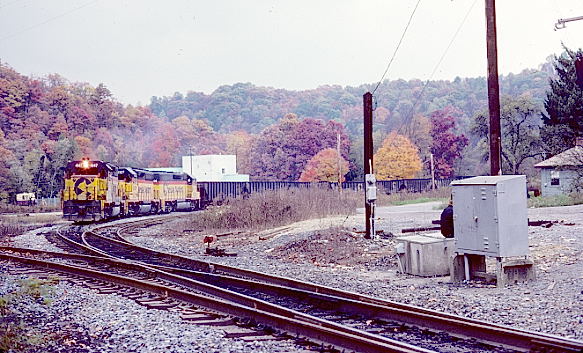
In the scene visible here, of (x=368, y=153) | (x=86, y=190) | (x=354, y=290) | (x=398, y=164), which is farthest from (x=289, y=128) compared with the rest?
(x=354, y=290)

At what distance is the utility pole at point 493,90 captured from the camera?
1530cm

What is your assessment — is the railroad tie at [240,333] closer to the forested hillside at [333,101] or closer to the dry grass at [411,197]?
the dry grass at [411,197]

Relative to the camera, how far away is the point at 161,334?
8.03 meters

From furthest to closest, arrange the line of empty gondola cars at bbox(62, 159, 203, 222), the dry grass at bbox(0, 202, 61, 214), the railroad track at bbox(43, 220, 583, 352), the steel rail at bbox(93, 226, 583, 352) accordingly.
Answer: the dry grass at bbox(0, 202, 61, 214), the line of empty gondola cars at bbox(62, 159, 203, 222), the railroad track at bbox(43, 220, 583, 352), the steel rail at bbox(93, 226, 583, 352)

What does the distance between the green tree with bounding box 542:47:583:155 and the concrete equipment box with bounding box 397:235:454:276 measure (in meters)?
35.5

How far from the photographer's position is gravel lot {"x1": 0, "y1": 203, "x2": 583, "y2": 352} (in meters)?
7.78

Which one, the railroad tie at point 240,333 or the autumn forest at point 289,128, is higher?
the autumn forest at point 289,128

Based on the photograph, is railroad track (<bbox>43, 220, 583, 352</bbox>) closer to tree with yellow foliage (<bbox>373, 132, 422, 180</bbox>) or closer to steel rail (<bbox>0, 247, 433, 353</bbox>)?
steel rail (<bbox>0, 247, 433, 353</bbox>)

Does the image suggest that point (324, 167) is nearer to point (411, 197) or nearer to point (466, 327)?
point (411, 197)

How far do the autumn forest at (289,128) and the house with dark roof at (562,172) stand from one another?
2.50m

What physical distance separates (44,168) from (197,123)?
6951 centimetres

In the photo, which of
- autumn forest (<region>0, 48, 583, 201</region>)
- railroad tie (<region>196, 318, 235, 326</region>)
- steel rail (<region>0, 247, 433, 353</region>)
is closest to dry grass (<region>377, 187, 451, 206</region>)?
autumn forest (<region>0, 48, 583, 201</region>)

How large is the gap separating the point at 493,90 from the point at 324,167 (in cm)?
6659

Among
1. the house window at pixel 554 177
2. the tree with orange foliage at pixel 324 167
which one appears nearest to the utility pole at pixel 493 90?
the house window at pixel 554 177
